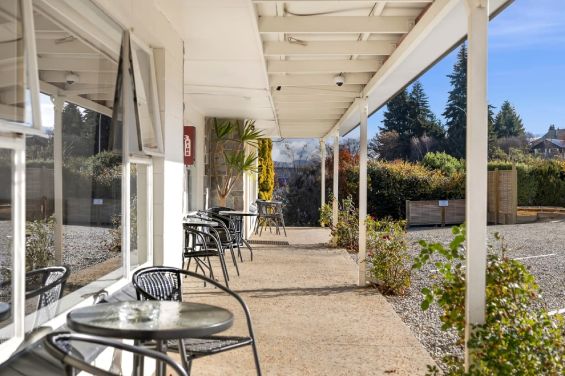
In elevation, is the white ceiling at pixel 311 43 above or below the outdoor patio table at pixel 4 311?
above

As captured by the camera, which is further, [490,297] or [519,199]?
[519,199]

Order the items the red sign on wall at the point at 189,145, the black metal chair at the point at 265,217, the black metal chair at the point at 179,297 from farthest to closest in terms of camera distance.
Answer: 1. the black metal chair at the point at 265,217
2. the red sign on wall at the point at 189,145
3. the black metal chair at the point at 179,297

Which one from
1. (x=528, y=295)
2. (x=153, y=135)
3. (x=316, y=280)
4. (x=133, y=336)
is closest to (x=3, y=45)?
(x=133, y=336)

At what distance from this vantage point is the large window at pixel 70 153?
2.46m

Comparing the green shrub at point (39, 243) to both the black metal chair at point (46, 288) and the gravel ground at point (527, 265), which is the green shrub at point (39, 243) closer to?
the black metal chair at point (46, 288)

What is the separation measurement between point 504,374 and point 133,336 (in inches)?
66.8

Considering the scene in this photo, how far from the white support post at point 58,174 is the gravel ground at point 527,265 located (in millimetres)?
2709

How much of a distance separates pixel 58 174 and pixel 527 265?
8.61 m

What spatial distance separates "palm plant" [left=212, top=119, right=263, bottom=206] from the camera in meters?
11.9

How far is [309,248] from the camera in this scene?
12000 millimetres

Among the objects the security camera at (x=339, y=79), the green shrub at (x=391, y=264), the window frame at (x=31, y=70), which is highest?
the security camera at (x=339, y=79)

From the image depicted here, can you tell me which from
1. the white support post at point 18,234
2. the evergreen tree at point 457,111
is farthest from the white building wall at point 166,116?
the evergreen tree at point 457,111

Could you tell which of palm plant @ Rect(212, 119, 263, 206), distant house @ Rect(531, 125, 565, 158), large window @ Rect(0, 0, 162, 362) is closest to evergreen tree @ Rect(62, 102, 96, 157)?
large window @ Rect(0, 0, 162, 362)

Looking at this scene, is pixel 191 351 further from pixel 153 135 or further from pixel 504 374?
pixel 153 135
